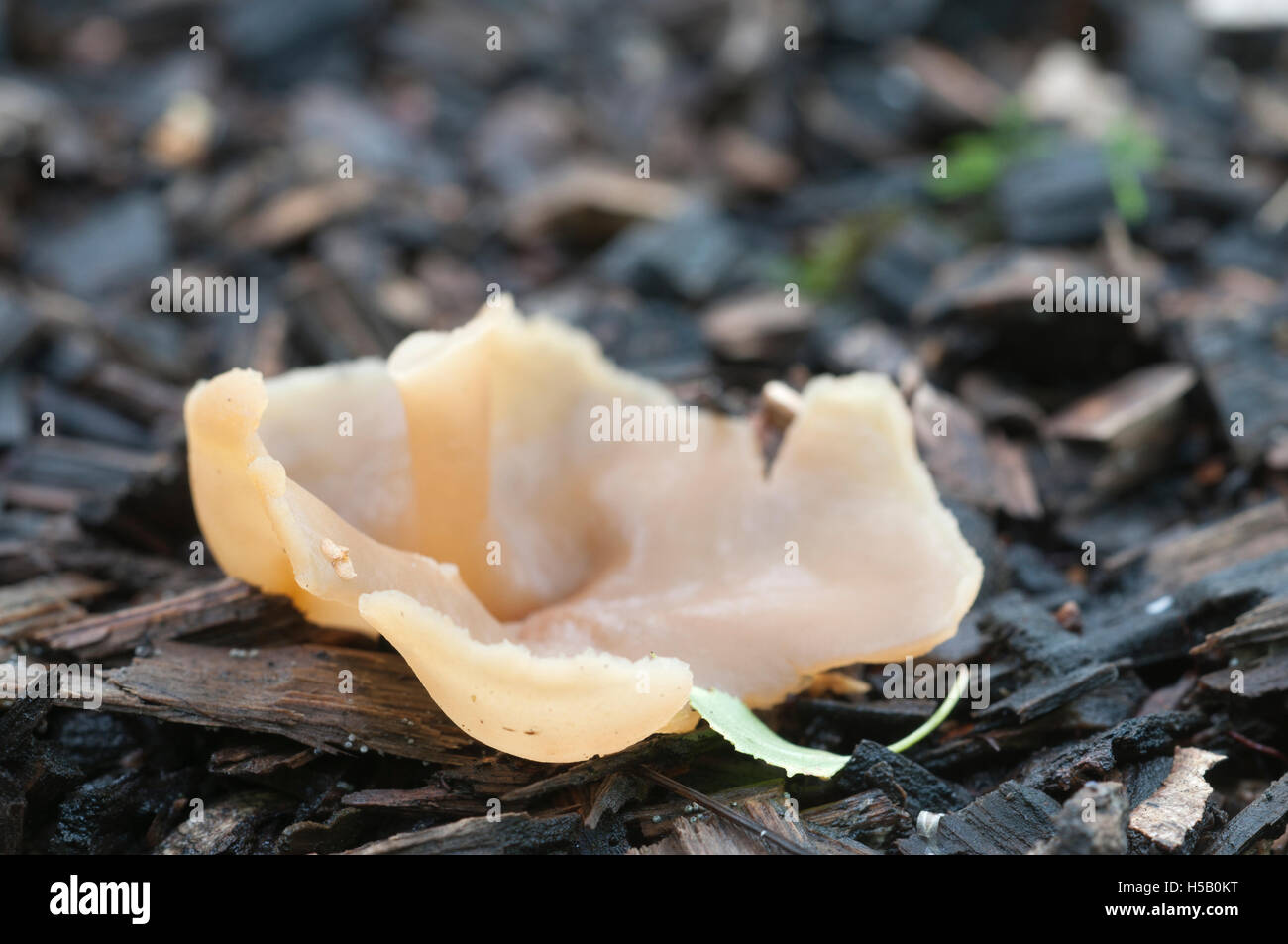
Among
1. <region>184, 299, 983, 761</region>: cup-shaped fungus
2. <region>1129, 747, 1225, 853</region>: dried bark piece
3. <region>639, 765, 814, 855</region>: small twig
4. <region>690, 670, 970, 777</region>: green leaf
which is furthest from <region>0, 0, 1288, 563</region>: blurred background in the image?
<region>639, 765, 814, 855</region>: small twig

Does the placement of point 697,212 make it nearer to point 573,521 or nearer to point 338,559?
point 573,521

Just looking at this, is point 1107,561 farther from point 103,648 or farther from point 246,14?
point 246,14

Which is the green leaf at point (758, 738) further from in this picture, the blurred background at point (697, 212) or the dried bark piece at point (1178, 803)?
the blurred background at point (697, 212)

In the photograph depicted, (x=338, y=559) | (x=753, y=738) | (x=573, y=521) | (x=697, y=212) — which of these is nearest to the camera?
(x=338, y=559)

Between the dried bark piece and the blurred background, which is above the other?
the blurred background

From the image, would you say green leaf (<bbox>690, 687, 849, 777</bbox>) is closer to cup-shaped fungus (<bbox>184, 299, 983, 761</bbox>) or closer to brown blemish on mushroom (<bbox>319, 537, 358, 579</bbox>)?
cup-shaped fungus (<bbox>184, 299, 983, 761</bbox>)

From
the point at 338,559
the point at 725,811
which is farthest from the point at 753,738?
the point at 338,559
